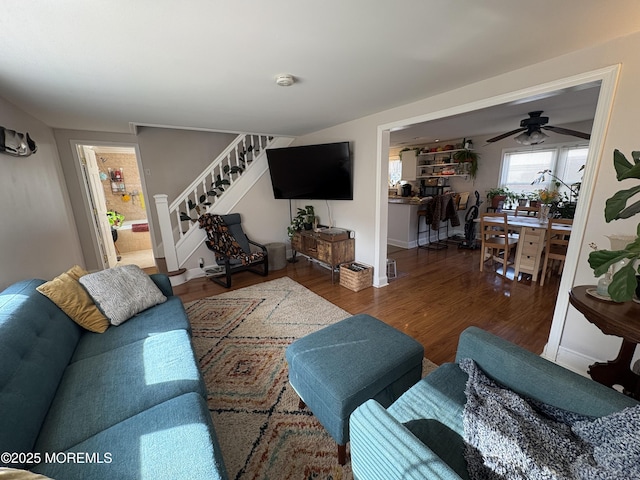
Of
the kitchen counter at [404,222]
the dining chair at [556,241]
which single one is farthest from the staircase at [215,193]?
the dining chair at [556,241]

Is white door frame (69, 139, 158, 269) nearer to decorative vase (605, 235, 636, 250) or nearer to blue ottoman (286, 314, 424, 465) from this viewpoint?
blue ottoman (286, 314, 424, 465)

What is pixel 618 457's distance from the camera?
29.7 inches

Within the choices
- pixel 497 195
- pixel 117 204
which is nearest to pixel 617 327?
pixel 497 195

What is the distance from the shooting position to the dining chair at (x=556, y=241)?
3186 millimetres

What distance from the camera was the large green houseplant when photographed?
1.17m

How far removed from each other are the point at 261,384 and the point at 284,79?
229 centimetres

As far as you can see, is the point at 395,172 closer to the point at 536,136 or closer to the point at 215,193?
the point at 536,136

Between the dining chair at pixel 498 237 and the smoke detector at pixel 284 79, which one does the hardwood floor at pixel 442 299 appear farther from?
the smoke detector at pixel 284 79

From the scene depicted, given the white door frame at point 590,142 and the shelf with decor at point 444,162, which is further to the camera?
the shelf with decor at point 444,162

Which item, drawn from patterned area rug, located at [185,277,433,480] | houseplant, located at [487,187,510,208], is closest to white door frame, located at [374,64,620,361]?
patterned area rug, located at [185,277,433,480]

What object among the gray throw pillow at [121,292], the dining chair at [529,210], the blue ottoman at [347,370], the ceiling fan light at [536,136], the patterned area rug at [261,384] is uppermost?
the ceiling fan light at [536,136]

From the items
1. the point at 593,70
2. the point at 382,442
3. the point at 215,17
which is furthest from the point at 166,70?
the point at 593,70

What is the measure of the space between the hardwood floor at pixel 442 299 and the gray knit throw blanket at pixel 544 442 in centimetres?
108

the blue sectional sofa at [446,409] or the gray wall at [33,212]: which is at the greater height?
the gray wall at [33,212]
